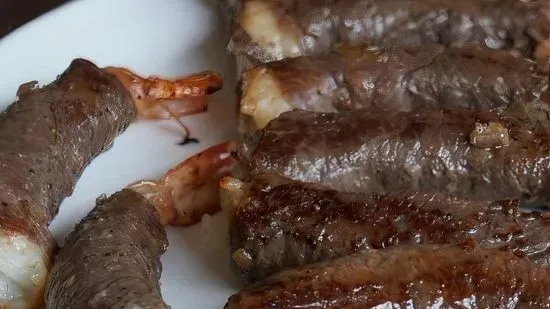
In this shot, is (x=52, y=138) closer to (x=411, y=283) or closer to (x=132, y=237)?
(x=132, y=237)

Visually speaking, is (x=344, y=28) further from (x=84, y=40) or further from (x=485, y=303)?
(x=485, y=303)

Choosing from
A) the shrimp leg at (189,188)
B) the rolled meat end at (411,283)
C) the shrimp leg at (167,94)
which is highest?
the rolled meat end at (411,283)

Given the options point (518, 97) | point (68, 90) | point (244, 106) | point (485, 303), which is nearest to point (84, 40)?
point (68, 90)

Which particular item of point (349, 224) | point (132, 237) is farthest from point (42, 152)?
point (349, 224)

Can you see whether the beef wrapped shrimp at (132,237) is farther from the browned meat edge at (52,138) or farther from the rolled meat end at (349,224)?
the rolled meat end at (349,224)

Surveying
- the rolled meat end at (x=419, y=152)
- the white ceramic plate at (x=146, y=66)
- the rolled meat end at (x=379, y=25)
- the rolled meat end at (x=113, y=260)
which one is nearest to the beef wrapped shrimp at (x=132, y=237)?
the rolled meat end at (x=113, y=260)

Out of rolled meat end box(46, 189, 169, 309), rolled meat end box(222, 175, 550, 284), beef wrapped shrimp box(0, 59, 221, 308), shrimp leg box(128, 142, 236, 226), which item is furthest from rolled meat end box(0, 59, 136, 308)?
rolled meat end box(222, 175, 550, 284)

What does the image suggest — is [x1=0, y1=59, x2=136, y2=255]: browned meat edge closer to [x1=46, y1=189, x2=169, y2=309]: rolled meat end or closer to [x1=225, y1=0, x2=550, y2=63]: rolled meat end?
[x1=46, y1=189, x2=169, y2=309]: rolled meat end
